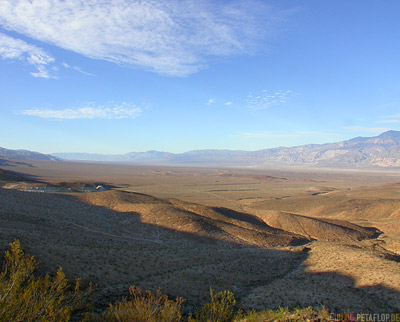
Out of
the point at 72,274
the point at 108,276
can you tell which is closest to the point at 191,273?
the point at 108,276

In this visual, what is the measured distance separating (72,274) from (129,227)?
1300 cm

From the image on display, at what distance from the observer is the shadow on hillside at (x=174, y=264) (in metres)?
10.8

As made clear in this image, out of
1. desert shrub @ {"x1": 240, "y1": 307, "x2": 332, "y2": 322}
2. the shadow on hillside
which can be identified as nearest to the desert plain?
the shadow on hillside

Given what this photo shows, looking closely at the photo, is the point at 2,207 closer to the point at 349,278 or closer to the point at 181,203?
the point at 181,203

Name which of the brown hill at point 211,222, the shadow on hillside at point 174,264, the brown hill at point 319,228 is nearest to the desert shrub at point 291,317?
the shadow on hillside at point 174,264

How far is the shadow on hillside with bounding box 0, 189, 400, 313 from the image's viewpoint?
1081cm

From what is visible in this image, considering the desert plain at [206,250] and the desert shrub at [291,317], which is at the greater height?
the desert shrub at [291,317]

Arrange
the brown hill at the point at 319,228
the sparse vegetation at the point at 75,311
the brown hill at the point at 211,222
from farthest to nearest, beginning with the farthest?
1. the brown hill at the point at 319,228
2. the brown hill at the point at 211,222
3. the sparse vegetation at the point at 75,311

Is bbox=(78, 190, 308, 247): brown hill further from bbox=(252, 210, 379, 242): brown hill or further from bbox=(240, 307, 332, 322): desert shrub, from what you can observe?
bbox=(240, 307, 332, 322): desert shrub

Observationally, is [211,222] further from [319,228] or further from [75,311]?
[75,311]

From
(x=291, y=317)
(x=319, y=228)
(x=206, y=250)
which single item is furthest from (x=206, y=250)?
(x=319, y=228)

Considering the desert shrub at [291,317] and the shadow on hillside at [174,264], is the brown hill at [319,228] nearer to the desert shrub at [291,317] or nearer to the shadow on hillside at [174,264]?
the shadow on hillside at [174,264]

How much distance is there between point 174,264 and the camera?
14.9m

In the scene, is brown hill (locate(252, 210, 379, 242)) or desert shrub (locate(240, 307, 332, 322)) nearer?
desert shrub (locate(240, 307, 332, 322))
